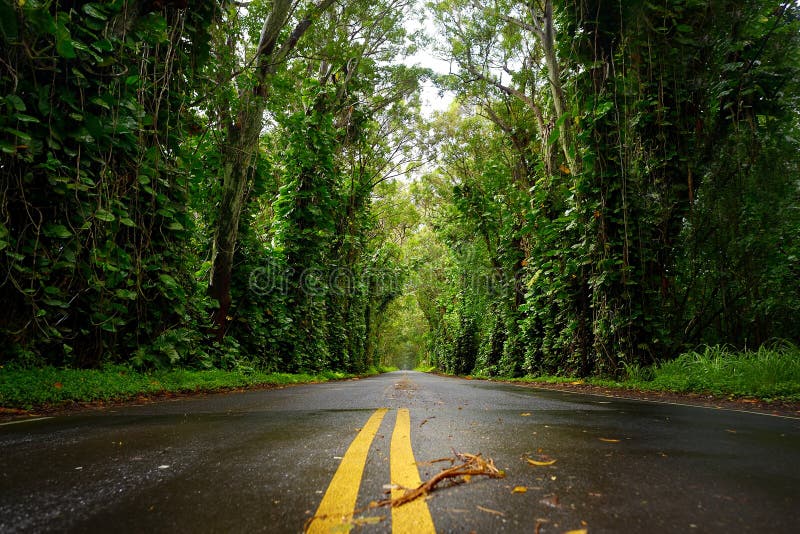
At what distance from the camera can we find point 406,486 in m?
1.79

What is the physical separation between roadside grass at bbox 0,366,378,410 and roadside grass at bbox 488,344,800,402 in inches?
299

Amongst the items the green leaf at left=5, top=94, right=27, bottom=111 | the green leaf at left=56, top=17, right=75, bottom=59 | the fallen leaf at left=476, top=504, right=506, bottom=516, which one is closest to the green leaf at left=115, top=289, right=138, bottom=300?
the green leaf at left=5, top=94, right=27, bottom=111

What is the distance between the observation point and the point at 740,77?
8.35 metres

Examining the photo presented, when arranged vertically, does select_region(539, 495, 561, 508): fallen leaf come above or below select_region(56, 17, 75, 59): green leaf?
below

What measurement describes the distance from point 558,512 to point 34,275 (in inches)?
239

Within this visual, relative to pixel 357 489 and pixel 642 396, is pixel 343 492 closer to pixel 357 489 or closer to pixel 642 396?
pixel 357 489

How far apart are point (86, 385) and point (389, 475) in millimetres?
4998

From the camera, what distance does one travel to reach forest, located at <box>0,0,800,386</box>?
5.32 meters

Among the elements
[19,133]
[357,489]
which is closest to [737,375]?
[357,489]

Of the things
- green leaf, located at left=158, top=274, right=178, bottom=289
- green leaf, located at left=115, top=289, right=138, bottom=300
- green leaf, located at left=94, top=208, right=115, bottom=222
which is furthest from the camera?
green leaf, located at left=158, top=274, right=178, bottom=289

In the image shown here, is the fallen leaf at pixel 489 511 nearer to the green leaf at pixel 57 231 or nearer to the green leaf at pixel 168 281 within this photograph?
the green leaf at pixel 57 231

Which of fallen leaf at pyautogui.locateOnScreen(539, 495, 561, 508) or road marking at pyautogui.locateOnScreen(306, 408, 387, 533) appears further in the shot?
fallen leaf at pyautogui.locateOnScreen(539, 495, 561, 508)

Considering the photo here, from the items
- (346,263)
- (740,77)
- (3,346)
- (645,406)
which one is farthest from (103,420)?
(346,263)

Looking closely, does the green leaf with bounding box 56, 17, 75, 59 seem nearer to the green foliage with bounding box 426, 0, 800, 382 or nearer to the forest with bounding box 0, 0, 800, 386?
the forest with bounding box 0, 0, 800, 386
